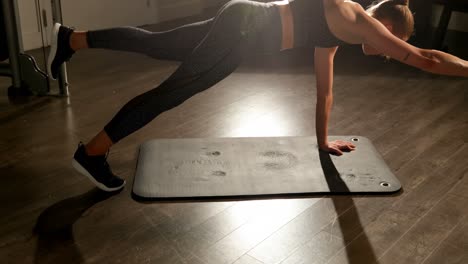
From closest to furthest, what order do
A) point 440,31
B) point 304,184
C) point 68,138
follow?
1. point 304,184
2. point 68,138
3. point 440,31

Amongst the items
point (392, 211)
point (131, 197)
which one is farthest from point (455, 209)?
point (131, 197)

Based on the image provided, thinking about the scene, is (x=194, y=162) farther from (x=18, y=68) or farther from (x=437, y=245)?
(x=18, y=68)

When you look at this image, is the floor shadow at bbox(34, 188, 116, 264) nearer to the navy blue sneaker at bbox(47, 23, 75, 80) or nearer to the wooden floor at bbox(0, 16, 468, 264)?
the wooden floor at bbox(0, 16, 468, 264)

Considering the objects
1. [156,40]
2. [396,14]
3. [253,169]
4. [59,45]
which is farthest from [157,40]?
[396,14]

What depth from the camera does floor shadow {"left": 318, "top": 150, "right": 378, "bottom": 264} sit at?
65.0 inches

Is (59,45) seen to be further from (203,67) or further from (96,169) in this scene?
(203,67)

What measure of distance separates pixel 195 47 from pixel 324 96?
0.60m

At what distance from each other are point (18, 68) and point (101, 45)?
126cm

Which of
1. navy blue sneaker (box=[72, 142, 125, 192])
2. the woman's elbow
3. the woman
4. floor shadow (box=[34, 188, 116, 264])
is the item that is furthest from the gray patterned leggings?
the woman's elbow

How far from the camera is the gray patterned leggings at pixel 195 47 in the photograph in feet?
5.93

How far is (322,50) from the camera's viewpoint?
6.92 feet

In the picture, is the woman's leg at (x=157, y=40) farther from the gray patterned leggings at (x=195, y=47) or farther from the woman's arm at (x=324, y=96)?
the woman's arm at (x=324, y=96)

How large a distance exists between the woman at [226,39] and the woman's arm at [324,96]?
21cm

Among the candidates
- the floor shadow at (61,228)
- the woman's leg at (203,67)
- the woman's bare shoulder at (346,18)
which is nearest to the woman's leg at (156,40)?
the woman's leg at (203,67)
